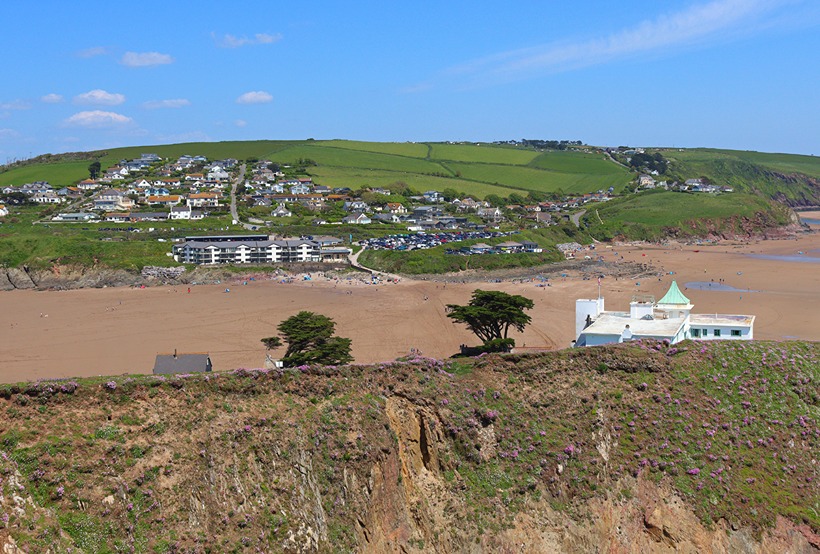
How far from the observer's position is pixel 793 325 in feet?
173

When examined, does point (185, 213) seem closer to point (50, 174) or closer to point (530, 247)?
point (530, 247)

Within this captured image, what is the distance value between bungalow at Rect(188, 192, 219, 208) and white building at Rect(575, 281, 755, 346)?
94.3m

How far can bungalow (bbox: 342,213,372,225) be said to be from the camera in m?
112

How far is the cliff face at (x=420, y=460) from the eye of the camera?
18109 mm

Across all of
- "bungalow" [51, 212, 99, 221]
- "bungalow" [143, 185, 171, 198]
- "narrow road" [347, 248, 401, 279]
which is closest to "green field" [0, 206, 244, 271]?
"bungalow" [51, 212, 99, 221]

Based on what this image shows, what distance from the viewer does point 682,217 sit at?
128 metres

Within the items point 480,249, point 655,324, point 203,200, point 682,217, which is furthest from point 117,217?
point 655,324

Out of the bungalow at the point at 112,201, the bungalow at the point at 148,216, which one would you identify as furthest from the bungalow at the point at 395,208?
the bungalow at the point at 112,201

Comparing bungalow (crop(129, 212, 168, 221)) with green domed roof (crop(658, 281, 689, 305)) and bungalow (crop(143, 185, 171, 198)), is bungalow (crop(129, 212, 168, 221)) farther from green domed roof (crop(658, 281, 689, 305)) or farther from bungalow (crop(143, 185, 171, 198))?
green domed roof (crop(658, 281, 689, 305))

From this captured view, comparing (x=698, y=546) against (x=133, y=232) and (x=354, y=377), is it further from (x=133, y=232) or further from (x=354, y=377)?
(x=133, y=232)

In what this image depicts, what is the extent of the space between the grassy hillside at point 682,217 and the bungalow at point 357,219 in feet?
115

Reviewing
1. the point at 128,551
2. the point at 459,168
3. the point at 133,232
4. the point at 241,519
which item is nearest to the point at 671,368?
the point at 241,519

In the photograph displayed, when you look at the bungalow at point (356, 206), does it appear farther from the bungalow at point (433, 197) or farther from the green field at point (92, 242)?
the green field at point (92, 242)

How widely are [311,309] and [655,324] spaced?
35.2 m
